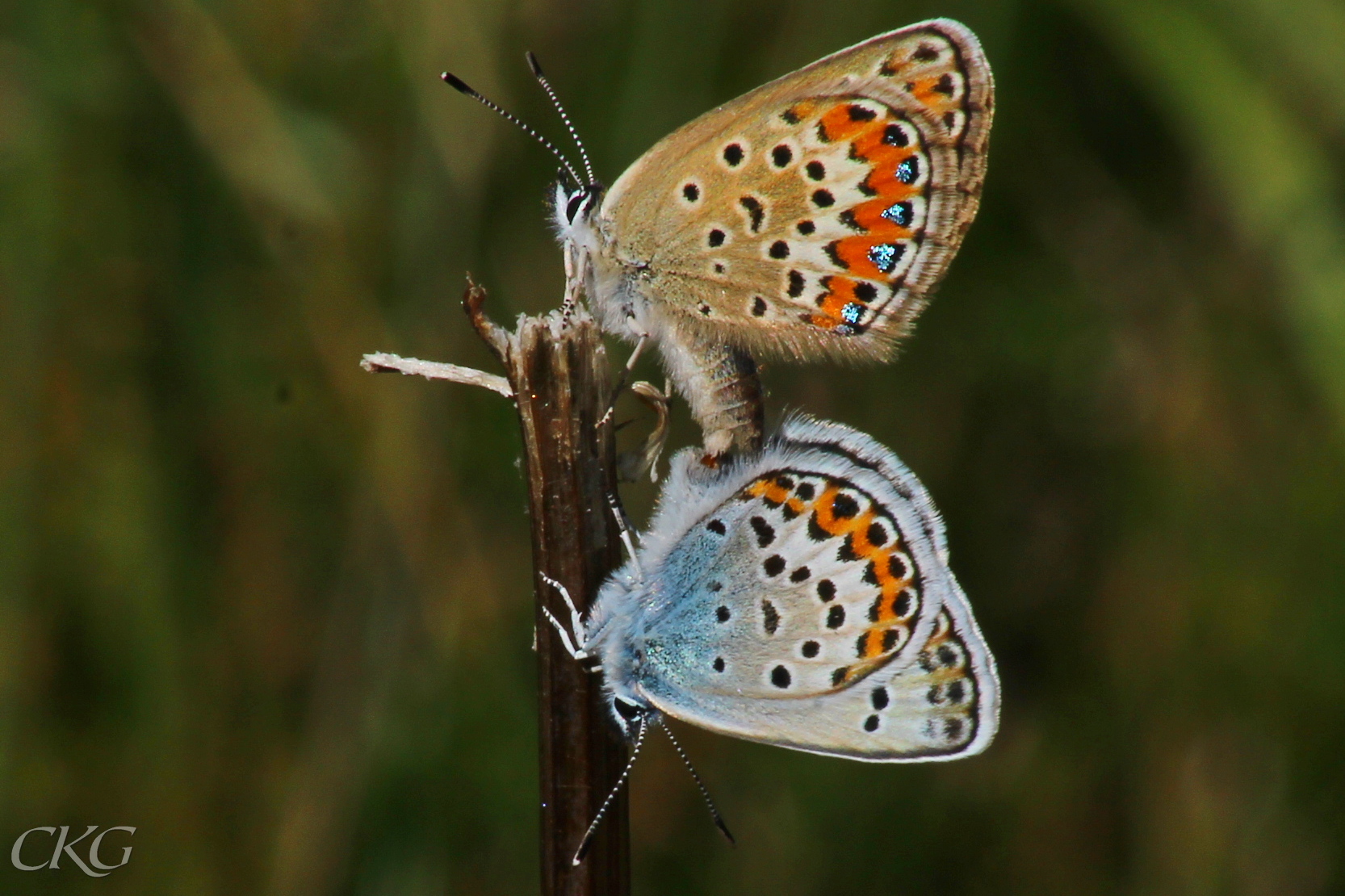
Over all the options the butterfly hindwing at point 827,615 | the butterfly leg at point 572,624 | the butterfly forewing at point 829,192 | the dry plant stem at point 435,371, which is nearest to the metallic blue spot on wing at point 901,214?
the butterfly forewing at point 829,192

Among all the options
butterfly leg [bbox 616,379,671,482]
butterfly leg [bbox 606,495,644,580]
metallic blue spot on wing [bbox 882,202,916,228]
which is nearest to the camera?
butterfly leg [bbox 606,495,644,580]

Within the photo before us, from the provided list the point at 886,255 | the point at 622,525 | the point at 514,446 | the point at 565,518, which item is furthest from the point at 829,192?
the point at 514,446

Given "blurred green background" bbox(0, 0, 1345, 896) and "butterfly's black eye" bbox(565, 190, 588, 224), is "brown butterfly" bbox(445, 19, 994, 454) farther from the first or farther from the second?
"blurred green background" bbox(0, 0, 1345, 896)

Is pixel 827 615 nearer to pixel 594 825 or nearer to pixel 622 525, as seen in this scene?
pixel 622 525

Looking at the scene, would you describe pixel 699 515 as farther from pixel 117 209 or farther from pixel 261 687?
pixel 117 209

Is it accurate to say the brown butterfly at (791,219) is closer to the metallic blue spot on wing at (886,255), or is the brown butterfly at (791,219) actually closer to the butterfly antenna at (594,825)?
the metallic blue spot on wing at (886,255)

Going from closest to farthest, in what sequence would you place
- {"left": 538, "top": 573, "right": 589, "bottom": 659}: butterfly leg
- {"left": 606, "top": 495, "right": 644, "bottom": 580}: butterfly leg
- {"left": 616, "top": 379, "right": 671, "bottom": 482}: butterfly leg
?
1. {"left": 538, "top": 573, "right": 589, "bottom": 659}: butterfly leg
2. {"left": 606, "top": 495, "right": 644, "bottom": 580}: butterfly leg
3. {"left": 616, "top": 379, "right": 671, "bottom": 482}: butterfly leg

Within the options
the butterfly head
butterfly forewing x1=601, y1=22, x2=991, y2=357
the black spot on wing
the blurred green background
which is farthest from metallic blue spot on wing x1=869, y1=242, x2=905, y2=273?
the blurred green background
